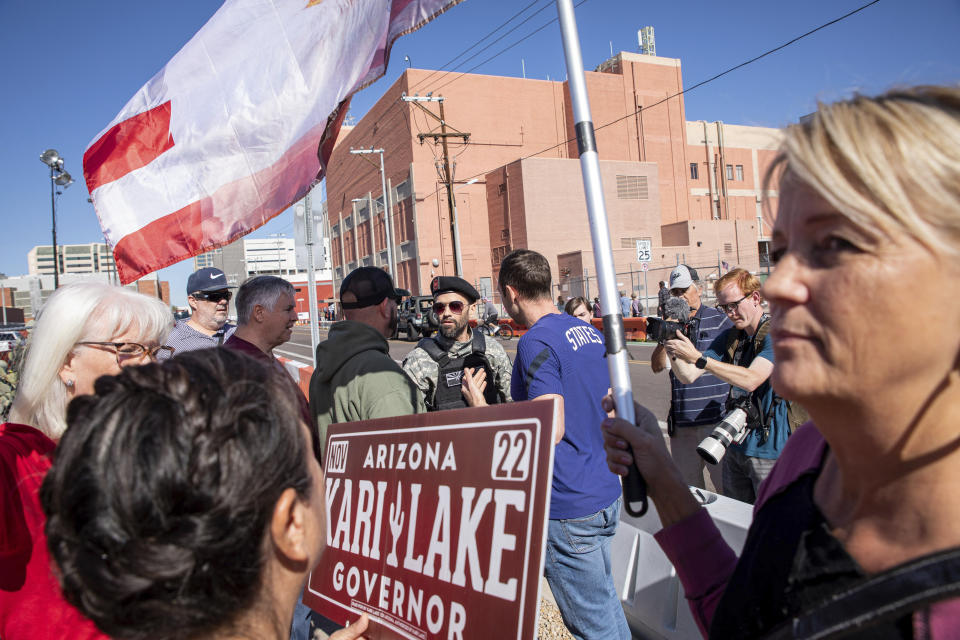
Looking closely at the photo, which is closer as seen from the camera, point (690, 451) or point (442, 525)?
point (442, 525)

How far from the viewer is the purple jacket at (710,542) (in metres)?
1.25

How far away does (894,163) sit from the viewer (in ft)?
2.93

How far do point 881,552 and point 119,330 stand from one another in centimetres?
238

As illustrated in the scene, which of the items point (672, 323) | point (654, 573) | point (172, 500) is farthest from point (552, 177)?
point (172, 500)

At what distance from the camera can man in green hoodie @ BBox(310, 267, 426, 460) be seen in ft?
9.20

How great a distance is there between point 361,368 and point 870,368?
2298mm

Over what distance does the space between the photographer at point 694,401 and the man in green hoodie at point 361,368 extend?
202 cm

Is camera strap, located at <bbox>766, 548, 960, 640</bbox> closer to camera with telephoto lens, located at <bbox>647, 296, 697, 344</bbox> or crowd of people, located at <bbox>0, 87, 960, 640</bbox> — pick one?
crowd of people, located at <bbox>0, 87, 960, 640</bbox>

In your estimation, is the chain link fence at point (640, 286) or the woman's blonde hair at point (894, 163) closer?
the woman's blonde hair at point (894, 163)

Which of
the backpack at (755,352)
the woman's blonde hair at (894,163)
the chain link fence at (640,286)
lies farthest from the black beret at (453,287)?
the chain link fence at (640,286)

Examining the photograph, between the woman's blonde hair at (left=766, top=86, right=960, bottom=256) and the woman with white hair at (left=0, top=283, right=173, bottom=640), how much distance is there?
1994 mm

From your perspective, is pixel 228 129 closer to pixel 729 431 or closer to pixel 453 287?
pixel 453 287

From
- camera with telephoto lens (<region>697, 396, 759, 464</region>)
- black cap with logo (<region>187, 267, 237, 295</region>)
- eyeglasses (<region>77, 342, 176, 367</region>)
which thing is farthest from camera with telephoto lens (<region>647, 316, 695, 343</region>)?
black cap with logo (<region>187, 267, 237, 295</region>)

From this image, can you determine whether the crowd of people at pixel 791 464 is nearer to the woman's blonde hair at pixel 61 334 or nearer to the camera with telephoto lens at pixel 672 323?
the woman's blonde hair at pixel 61 334
